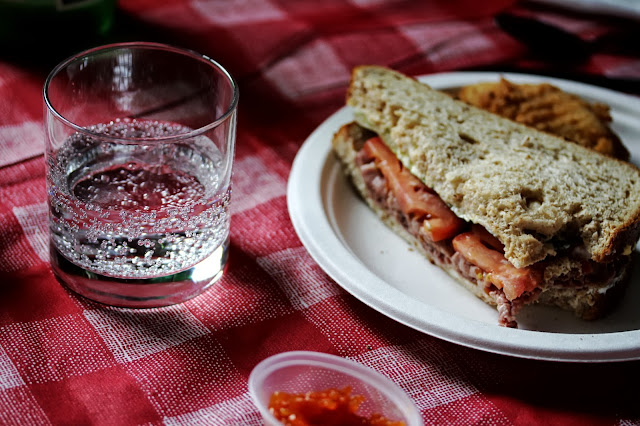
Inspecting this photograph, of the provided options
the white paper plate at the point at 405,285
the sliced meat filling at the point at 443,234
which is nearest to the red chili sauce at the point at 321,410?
the white paper plate at the point at 405,285

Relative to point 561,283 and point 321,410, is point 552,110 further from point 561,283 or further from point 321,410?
point 321,410

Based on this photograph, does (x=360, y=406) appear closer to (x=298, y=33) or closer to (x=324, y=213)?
(x=324, y=213)

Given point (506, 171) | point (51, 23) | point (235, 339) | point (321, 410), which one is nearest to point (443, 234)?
point (506, 171)

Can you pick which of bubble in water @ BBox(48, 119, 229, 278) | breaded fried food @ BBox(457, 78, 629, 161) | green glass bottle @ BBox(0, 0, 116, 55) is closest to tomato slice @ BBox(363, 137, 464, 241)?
breaded fried food @ BBox(457, 78, 629, 161)

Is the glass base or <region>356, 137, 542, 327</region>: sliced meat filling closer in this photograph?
the glass base

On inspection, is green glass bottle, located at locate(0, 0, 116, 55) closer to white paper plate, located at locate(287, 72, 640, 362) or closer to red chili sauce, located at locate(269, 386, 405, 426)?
white paper plate, located at locate(287, 72, 640, 362)

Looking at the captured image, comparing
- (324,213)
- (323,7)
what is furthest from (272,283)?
(323,7)
